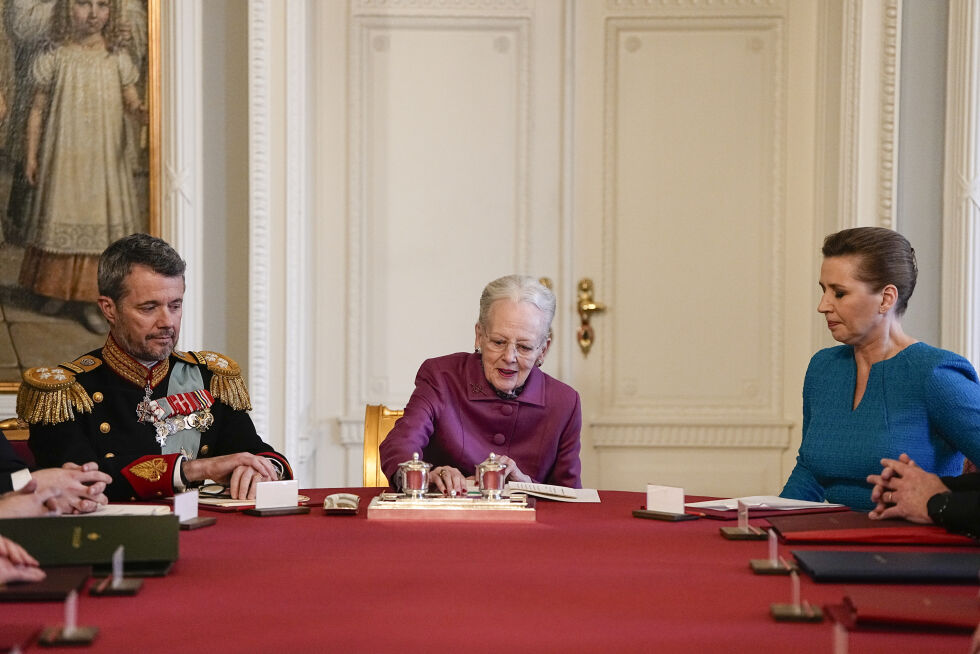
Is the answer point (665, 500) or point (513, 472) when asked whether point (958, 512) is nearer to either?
point (665, 500)

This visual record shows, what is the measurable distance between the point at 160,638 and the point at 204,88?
349 cm

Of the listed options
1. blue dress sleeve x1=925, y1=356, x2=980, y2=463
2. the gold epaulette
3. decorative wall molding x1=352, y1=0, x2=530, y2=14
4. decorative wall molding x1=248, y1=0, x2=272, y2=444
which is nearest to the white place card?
the gold epaulette

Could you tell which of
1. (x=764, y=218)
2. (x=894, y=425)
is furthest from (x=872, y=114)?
(x=894, y=425)

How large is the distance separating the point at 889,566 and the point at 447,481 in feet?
3.98

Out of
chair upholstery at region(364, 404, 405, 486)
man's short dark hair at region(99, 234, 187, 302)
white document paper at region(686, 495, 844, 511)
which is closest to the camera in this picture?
white document paper at region(686, 495, 844, 511)

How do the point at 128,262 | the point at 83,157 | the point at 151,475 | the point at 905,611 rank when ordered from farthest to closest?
the point at 83,157 < the point at 128,262 < the point at 151,475 < the point at 905,611

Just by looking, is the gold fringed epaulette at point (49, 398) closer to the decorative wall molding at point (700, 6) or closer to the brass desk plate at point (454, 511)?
the brass desk plate at point (454, 511)

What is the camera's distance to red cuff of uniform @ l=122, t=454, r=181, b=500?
9.37 ft

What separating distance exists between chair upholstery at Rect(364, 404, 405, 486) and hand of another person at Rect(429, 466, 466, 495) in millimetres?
602

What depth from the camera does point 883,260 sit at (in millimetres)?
3148

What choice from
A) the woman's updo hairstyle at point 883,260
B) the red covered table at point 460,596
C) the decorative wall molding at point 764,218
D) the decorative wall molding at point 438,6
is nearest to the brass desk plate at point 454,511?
the red covered table at point 460,596

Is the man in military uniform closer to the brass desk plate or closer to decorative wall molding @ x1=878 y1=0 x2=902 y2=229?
the brass desk plate

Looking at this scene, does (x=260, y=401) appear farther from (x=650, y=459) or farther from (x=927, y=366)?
(x=927, y=366)

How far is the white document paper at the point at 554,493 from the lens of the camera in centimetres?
289
